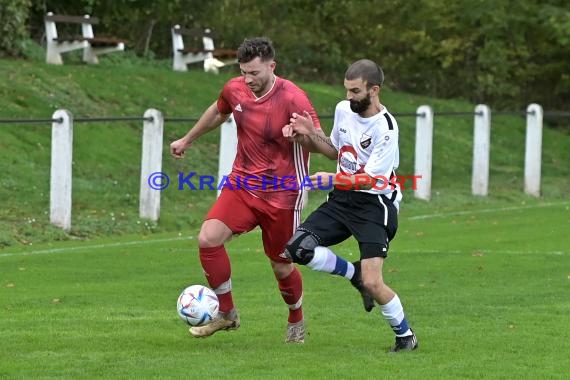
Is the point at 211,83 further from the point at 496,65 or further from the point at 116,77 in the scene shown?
the point at 496,65

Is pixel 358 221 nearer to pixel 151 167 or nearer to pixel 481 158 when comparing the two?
pixel 151 167

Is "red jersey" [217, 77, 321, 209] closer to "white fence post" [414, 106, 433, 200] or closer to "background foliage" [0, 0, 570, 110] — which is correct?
"white fence post" [414, 106, 433, 200]

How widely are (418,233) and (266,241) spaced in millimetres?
8645

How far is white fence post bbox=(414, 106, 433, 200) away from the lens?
22578 millimetres

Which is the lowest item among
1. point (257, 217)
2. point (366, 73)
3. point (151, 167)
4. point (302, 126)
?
point (257, 217)

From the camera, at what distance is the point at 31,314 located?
10500 millimetres

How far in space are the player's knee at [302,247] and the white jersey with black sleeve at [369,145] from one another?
468 millimetres

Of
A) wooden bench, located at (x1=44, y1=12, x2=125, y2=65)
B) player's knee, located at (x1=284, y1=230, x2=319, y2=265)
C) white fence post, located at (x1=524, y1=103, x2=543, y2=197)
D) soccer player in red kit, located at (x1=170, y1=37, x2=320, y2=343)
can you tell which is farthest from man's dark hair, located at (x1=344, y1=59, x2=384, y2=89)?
wooden bench, located at (x1=44, y1=12, x2=125, y2=65)

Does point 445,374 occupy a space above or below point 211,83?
below

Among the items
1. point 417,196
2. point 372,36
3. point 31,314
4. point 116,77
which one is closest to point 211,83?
point 116,77

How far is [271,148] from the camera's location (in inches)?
366

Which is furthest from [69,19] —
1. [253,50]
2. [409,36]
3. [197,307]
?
[197,307]

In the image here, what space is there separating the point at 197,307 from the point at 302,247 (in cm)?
83

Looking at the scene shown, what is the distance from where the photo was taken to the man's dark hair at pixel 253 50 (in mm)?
9016
